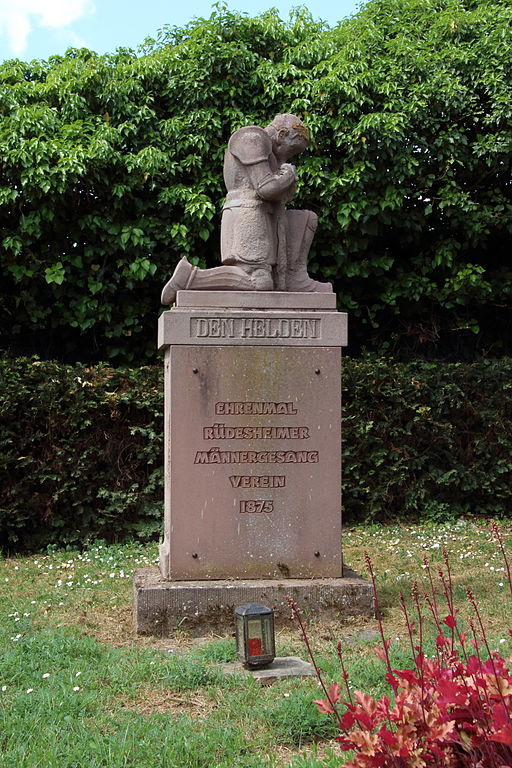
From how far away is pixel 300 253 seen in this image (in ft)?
19.7

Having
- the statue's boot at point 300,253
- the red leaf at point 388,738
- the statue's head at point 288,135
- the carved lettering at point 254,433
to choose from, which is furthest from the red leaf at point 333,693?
the statue's head at point 288,135

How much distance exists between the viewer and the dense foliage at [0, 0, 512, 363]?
9.25m

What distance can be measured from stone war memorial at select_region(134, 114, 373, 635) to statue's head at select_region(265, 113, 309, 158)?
33 cm

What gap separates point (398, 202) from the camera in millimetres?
9461

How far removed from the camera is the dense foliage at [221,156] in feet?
30.3

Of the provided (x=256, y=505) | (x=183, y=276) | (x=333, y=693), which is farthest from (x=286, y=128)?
(x=333, y=693)

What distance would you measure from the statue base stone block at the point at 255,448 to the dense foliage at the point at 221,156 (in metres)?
4.09

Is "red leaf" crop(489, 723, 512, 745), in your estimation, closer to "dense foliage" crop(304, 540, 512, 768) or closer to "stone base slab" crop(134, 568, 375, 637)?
"dense foliage" crop(304, 540, 512, 768)

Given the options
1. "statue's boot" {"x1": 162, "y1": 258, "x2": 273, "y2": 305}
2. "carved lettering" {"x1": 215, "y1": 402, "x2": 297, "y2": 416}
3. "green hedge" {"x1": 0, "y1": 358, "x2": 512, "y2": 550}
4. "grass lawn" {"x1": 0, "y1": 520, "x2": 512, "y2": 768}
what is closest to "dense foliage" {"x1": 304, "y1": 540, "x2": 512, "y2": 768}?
"grass lawn" {"x1": 0, "y1": 520, "x2": 512, "y2": 768}

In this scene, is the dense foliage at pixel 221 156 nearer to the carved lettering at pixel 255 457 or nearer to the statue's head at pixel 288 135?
the statue's head at pixel 288 135

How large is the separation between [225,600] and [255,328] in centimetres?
183

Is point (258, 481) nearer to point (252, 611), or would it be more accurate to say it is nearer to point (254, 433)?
point (254, 433)

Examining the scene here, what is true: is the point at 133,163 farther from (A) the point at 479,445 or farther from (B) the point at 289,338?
(A) the point at 479,445

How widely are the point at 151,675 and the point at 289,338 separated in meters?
2.46
